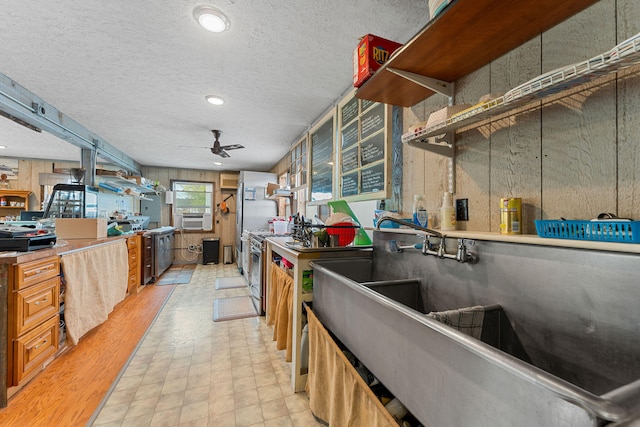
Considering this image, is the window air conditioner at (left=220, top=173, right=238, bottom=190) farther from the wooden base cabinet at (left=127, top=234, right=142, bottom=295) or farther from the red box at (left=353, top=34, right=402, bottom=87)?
the red box at (left=353, top=34, right=402, bottom=87)

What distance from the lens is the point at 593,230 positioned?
0.75 m

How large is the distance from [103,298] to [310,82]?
2999 mm

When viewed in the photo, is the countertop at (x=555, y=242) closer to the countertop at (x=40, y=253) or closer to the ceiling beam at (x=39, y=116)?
the countertop at (x=40, y=253)

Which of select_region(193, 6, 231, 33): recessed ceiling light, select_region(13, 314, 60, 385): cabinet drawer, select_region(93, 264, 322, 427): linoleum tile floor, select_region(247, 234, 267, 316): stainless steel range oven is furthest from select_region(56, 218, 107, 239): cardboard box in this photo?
select_region(193, 6, 231, 33): recessed ceiling light

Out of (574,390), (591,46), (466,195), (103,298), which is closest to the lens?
(574,390)

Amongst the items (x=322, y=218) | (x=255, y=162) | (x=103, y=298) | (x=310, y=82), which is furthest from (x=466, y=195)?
(x=255, y=162)

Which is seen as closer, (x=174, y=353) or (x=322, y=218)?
(x=174, y=353)

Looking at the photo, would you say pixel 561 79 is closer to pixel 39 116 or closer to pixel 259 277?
pixel 259 277

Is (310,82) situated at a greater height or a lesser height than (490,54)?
greater

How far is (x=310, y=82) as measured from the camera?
2.35 m

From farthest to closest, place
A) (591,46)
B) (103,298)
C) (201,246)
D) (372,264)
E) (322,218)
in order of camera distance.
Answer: (201,246)
(322,218)
(103,298)
(372,264)
(591,46)

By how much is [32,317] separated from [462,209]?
285cm

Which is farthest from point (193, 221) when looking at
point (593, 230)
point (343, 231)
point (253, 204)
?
point (593, 230)

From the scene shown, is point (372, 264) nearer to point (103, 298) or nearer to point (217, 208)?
point (103, 298)
